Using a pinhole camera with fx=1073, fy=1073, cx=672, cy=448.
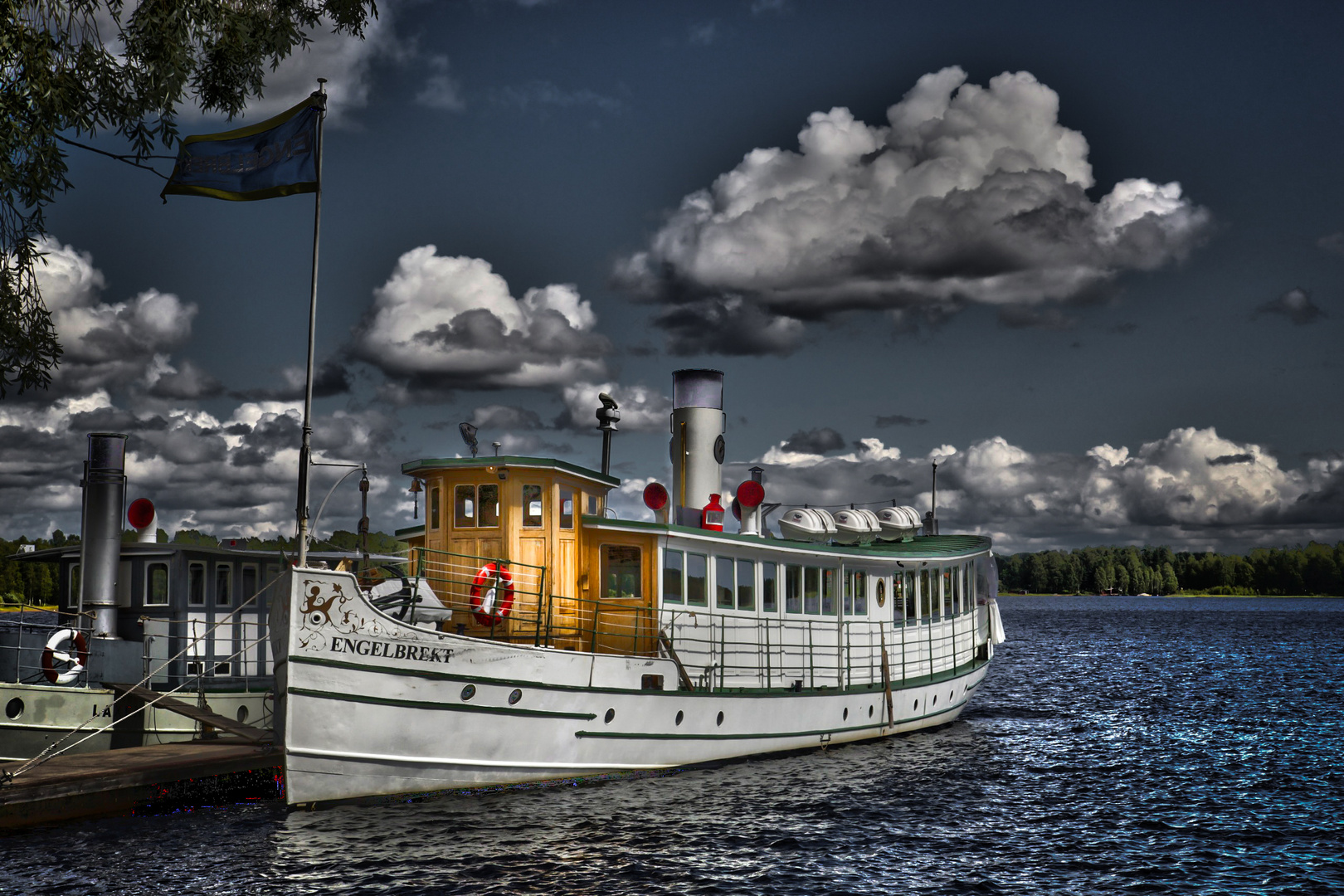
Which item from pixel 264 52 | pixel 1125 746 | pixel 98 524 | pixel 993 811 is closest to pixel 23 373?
pixel 264 52

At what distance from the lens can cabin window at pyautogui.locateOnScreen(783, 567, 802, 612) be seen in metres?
23.5

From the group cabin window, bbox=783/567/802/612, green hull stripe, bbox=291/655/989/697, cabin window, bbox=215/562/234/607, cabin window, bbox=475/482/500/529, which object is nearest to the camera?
green hull stripe, bbox=291/655/989/697

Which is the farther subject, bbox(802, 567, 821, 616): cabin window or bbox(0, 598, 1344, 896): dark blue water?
bbox(802, 567, 821, 616): cabin window

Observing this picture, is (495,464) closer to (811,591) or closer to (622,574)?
(622,574)

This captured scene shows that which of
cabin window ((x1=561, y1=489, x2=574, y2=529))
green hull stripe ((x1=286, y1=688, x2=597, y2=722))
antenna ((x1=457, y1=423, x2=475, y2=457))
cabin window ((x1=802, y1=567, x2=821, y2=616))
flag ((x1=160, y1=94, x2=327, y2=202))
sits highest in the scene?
flag ((x1=160, y1=94, x2=327, y2=202))

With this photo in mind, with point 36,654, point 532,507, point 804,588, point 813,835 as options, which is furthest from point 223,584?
point 813,835

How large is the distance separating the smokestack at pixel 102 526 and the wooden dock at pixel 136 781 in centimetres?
341

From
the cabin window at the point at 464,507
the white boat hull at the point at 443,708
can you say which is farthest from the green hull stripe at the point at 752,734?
the cabin window at the point at 464,507

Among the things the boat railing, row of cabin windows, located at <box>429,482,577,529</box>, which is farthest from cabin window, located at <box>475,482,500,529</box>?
the boat railing

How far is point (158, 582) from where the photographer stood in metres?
23.8

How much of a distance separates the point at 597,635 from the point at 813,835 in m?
5.77

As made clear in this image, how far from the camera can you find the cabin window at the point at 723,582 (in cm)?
2198

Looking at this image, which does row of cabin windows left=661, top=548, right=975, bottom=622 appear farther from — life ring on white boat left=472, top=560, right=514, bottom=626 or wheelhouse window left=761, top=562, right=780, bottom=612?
life ring on white boat left=472, top=560, right=514, bottom=626

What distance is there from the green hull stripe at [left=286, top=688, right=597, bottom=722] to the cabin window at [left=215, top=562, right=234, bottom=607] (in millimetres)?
9443
